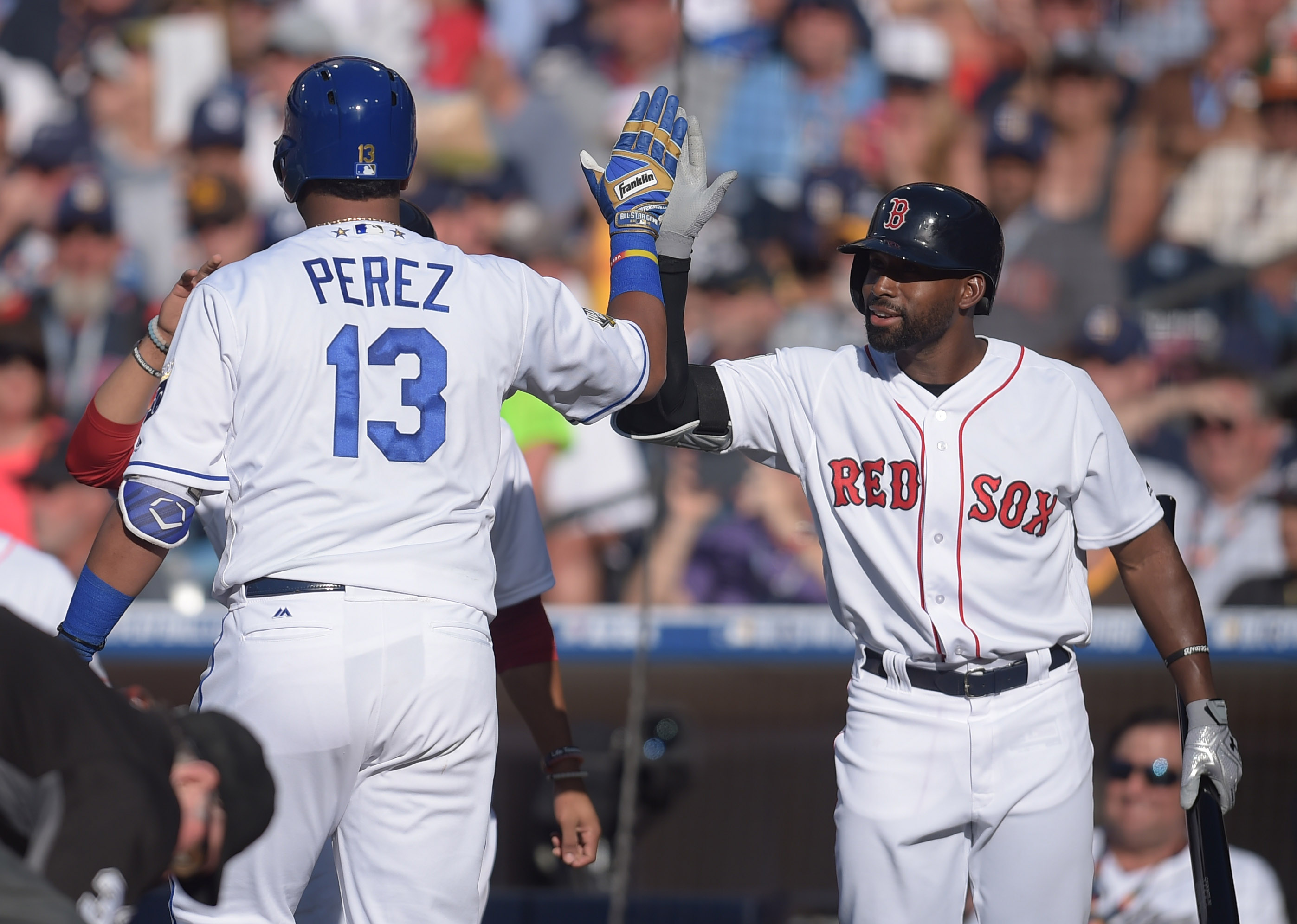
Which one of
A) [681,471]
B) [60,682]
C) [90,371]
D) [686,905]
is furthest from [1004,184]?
[60,682]

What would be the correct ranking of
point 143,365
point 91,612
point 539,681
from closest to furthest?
point 91,612 → point 143,365 → point 539,681

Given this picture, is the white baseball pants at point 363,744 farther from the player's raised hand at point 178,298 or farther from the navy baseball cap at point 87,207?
the navy baseball cap at point 87,207

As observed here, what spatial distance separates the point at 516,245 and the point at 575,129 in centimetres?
63

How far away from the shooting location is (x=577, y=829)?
9.23 ft

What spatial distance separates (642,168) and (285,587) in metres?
1.07

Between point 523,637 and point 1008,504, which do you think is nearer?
point 1008,504

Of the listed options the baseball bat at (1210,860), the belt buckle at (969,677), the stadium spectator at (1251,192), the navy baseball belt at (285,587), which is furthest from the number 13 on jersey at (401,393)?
the stadium spectator at (1251,192)

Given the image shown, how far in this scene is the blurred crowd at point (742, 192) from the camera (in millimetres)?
5695

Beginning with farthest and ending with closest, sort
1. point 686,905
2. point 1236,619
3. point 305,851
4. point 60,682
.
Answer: point 1236,619 < point 686,905 < point 305,851 < point 60,682

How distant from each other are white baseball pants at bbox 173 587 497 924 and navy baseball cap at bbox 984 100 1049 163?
178 inches

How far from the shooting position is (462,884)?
2.23 meters

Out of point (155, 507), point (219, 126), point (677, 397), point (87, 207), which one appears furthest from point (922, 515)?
point (87, 207)

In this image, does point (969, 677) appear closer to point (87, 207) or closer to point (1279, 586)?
point (1279, 586)

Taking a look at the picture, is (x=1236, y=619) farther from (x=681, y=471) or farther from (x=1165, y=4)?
(x=1165, y=4)
